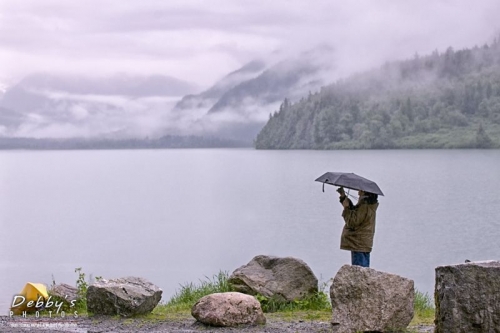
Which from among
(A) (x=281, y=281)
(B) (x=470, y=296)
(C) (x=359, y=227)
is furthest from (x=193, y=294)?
(B) (x=470, y=296)

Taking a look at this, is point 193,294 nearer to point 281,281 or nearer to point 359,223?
point 281,281

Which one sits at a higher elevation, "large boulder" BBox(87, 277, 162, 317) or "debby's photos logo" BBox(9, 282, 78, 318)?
"large boulder" BBox(87, 277, 162, 317)

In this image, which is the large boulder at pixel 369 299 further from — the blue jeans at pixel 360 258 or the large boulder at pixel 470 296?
the blue jeans at pixel 360 258

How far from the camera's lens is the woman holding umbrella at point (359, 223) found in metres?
13.1

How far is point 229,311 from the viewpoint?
1123 cm

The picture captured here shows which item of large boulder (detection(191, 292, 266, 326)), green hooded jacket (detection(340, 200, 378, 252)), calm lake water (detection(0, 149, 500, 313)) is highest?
green hooded jacket (detection(340, 200, 378, 252))

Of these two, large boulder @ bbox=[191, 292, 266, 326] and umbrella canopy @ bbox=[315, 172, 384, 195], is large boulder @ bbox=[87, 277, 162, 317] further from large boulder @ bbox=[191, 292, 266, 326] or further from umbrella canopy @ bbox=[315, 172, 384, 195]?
umbrella canopy @ bbox=[315, 172, 384, 195]

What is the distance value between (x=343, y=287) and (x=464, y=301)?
71.7 inches

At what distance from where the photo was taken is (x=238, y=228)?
5962cm

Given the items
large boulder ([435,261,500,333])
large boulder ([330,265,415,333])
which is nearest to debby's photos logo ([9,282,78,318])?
large boulder ([330,265,415,333])

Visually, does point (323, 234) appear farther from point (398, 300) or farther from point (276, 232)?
point (398, 300)

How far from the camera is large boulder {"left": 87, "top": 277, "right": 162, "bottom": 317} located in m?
12.0

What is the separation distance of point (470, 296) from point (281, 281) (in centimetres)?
448

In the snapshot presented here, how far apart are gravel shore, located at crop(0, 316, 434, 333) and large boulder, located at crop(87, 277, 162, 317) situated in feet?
0.60
